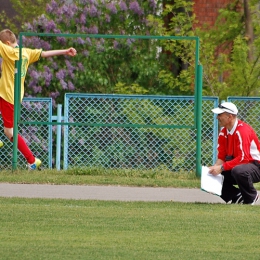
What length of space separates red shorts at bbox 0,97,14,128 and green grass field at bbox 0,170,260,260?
3.15m

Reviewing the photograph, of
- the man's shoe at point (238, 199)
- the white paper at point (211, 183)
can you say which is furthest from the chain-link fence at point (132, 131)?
the white paper at point (211, 183)

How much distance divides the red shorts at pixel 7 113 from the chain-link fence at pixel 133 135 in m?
1.47

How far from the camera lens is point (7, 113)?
44.3 ft

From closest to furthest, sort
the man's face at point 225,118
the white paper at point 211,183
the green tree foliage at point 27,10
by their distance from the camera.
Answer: the white paper at point 211,183 → the man's face at point 225,118 → the green tree foliage at point 27,10

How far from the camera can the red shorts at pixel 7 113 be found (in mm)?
13453

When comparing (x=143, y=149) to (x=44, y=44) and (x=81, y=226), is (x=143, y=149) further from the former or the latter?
(x=81, y=226)

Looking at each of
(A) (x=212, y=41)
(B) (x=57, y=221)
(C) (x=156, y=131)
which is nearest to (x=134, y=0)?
(A) (x=212, y=41)

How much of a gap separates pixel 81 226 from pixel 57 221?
0.34 meters

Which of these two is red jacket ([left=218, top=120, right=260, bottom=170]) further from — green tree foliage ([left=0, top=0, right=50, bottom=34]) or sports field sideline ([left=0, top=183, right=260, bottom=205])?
green tree foliage ([left=0, top=0, right=50, bottom=34])

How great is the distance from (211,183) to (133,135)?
Answer: 457cm

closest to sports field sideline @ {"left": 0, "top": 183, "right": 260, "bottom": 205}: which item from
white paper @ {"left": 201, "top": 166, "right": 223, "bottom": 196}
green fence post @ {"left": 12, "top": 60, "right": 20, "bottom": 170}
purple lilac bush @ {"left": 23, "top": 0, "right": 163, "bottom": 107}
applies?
white paper @ {"left": 201, "top": 166, "right": 223, "bottom": 196}

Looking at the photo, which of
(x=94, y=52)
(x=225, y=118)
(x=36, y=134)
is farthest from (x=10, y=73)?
(x=225, y=118)

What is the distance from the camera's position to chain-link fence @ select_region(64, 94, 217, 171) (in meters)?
14.6

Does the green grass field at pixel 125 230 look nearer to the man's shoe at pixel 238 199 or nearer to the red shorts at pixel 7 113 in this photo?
the man's shoe at pixel 238 199
